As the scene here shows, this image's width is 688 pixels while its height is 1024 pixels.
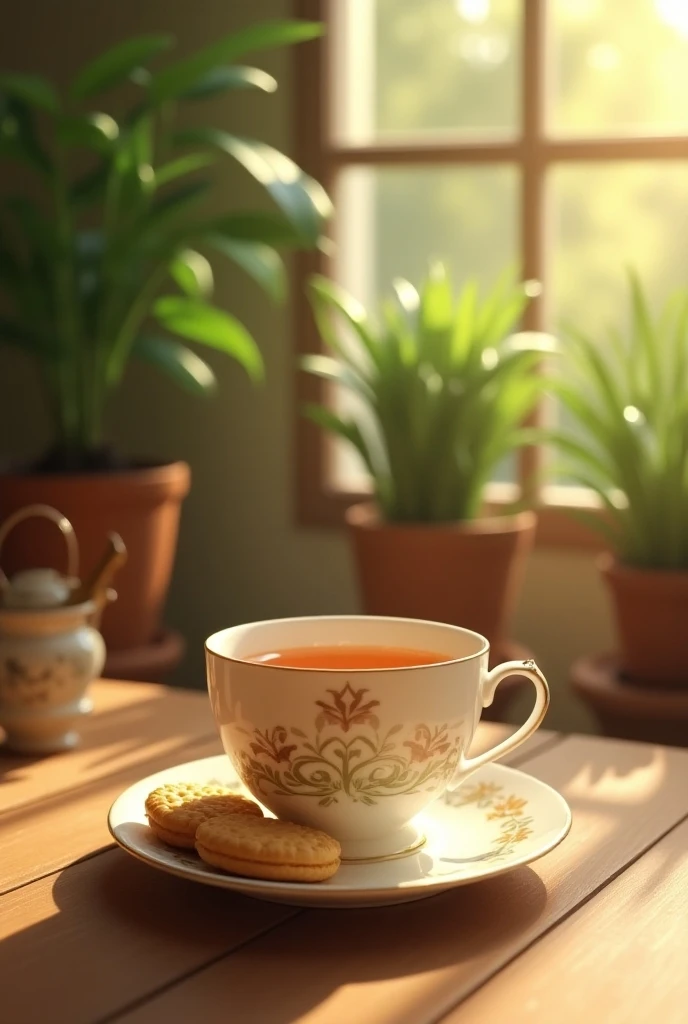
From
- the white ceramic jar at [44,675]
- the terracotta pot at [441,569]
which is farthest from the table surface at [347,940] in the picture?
the terracotta pot at [441,569]

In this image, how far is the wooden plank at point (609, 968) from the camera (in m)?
0.57

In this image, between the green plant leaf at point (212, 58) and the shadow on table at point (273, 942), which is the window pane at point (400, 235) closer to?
the green plant leaf at point (212, 58)

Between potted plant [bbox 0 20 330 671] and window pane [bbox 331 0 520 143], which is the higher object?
window pane [bbox 331 0 520 143]

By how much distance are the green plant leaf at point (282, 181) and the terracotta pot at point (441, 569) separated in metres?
0.41

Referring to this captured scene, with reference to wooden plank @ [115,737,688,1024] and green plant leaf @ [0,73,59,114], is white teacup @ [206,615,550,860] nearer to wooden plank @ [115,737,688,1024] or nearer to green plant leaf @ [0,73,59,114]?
wooden plank @ [115,737,688,1024]

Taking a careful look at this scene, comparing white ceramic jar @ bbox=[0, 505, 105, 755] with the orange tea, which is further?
white ceramic jar @ bbox=[0, 505, 105, 755]

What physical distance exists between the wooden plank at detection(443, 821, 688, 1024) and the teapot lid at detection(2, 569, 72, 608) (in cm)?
46

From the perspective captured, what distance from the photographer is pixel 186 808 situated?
0.70 metres

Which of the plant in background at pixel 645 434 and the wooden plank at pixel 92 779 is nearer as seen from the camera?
the wooden plank at pixel 92 779

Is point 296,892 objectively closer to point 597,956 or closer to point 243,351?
point 597,956

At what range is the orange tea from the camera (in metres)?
0.76

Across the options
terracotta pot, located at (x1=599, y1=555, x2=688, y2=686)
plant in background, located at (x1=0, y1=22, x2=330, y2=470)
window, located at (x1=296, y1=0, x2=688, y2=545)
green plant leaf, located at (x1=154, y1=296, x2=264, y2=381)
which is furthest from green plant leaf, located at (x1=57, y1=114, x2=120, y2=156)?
terracotta pot, located at (x1=599, y1=555, x2=688, y2=686)

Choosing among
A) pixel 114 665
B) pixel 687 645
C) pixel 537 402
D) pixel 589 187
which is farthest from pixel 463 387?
pixel 589 187

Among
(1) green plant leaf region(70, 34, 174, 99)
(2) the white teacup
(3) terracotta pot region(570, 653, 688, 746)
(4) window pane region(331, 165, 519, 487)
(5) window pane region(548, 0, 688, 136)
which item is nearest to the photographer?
(2) the white teacup
